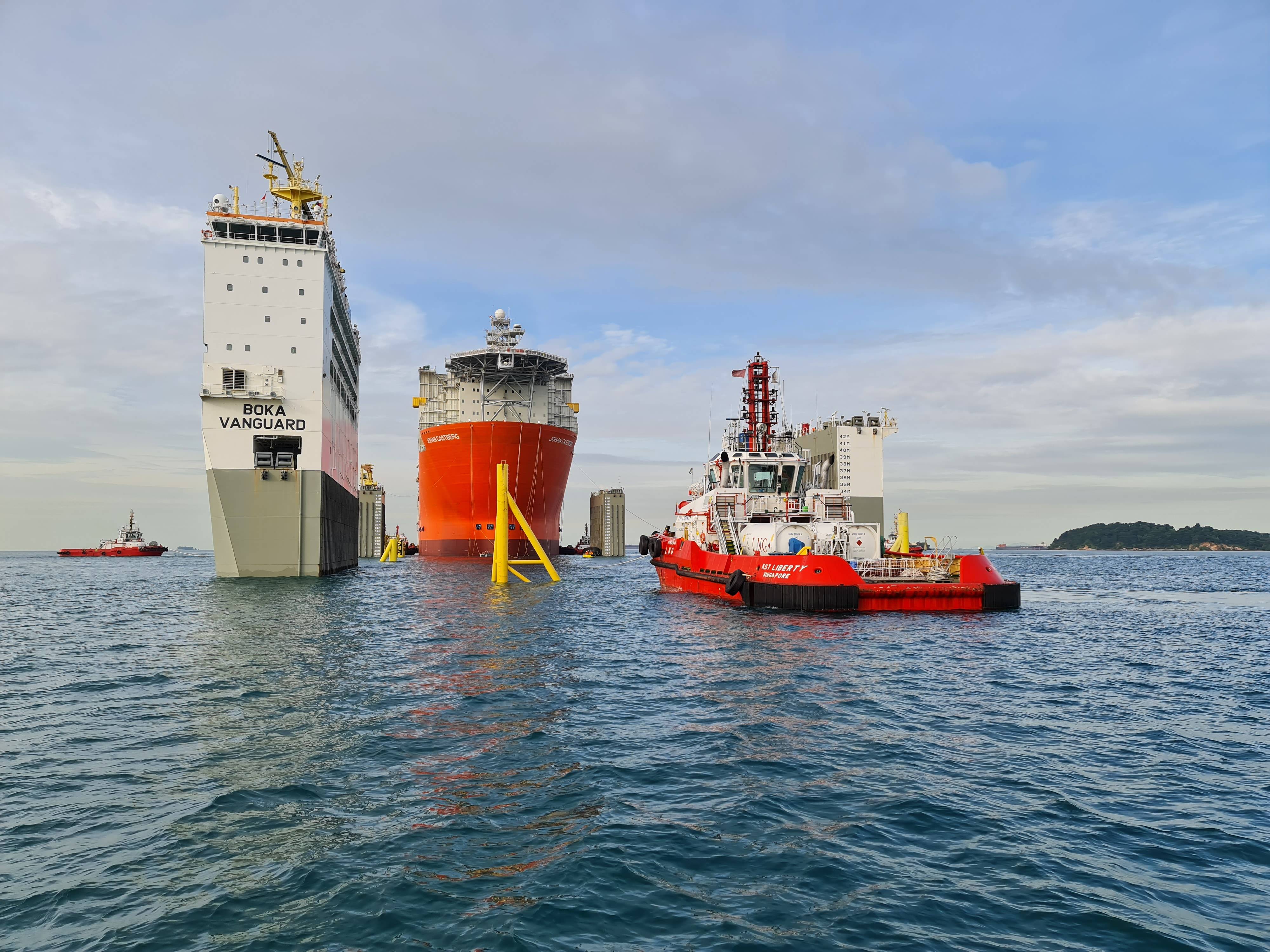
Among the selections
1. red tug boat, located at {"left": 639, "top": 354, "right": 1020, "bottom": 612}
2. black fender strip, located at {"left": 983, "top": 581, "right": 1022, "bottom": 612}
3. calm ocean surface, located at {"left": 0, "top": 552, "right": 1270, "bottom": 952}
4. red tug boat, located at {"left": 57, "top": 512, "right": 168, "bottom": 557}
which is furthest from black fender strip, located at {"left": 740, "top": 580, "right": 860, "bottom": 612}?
red tug boat, located at {"left": 57, "top": 512, "right": 168, "bottom": 557}

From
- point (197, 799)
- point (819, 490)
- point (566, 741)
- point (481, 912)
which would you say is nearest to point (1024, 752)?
point (566, 741)

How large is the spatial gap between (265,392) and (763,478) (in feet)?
77.7

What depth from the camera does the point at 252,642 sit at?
16812 mm

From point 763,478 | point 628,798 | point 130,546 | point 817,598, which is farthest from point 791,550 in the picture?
point 130,546

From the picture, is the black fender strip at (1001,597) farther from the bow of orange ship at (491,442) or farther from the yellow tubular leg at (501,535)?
the bow of orange ship at (491,442)

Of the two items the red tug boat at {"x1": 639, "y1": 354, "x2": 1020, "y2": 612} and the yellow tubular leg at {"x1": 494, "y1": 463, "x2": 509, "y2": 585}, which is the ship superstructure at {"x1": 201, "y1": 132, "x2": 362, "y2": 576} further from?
the red tug boat at {"x1": 639, "y1": 354, "x2": 1020, "y2": 612}

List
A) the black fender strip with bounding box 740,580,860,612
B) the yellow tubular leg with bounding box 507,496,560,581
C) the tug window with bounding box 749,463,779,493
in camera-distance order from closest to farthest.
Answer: the black fender strip with bounding box 740,580,860,612 < the tug window with bounding box 749,463,779,493 < the yellow tubular leg with bounding box 507,496,560,581

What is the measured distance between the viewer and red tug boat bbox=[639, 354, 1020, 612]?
23.2 meters

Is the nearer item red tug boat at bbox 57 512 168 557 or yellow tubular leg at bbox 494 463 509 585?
yellow tubular leg at bbox 494 463 509 585

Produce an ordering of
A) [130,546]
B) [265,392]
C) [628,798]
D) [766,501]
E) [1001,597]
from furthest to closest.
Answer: [130,546] < [265,392] < [766,501] < [1001,597] < [628,798]

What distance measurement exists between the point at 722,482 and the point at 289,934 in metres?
25.9

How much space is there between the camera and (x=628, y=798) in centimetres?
727

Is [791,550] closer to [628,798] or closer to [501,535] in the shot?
[501,535]

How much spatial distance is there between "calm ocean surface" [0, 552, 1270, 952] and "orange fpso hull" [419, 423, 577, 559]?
110ft
